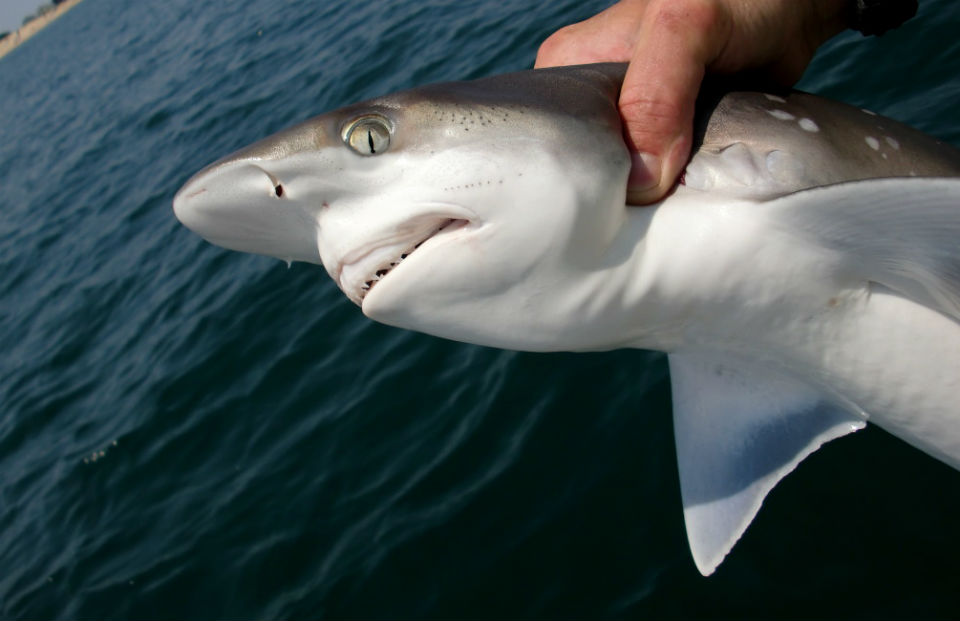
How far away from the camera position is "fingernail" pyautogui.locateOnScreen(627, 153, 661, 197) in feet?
6.84

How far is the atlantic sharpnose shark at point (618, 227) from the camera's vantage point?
1.92 m

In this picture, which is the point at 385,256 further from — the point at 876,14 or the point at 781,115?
the point at 876,14

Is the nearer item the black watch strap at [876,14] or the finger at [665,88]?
the finger at [665,88]

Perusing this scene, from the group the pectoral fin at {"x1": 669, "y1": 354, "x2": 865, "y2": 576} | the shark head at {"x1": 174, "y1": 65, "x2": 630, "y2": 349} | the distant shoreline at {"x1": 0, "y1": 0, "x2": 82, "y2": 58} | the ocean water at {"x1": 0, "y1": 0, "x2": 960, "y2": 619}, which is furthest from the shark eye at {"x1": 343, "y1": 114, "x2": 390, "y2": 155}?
the distant shoreline at {"x1": 0, "y1": 0, "x2": 82, "y2": 58}

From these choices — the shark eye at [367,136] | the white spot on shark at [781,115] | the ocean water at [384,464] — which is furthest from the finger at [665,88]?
the ocean water at [384,464]

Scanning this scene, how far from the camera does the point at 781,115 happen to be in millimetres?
2238

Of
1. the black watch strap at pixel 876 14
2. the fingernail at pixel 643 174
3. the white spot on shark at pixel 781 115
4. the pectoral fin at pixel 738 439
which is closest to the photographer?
the fingernail at pixel 643 174

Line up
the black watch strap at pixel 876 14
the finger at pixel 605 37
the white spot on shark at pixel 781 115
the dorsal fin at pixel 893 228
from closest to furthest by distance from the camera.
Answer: the dorsal fin at pixel 893 228 → the white spot on shark at pixel 781 115 → the finger at pixel 605 37 → the black watch strap at pixel 876 14

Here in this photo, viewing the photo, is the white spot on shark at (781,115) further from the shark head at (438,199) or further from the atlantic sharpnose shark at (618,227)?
the shark head at (438,199)

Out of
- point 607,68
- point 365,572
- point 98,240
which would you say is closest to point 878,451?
point 607,68

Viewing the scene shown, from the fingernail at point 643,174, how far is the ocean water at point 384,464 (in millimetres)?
2145

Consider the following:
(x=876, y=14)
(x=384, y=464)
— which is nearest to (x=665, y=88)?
(x=876, y=14)

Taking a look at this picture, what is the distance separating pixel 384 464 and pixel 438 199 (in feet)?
12.5

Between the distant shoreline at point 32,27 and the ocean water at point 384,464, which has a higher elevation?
the distant shoreline at point 32,27
